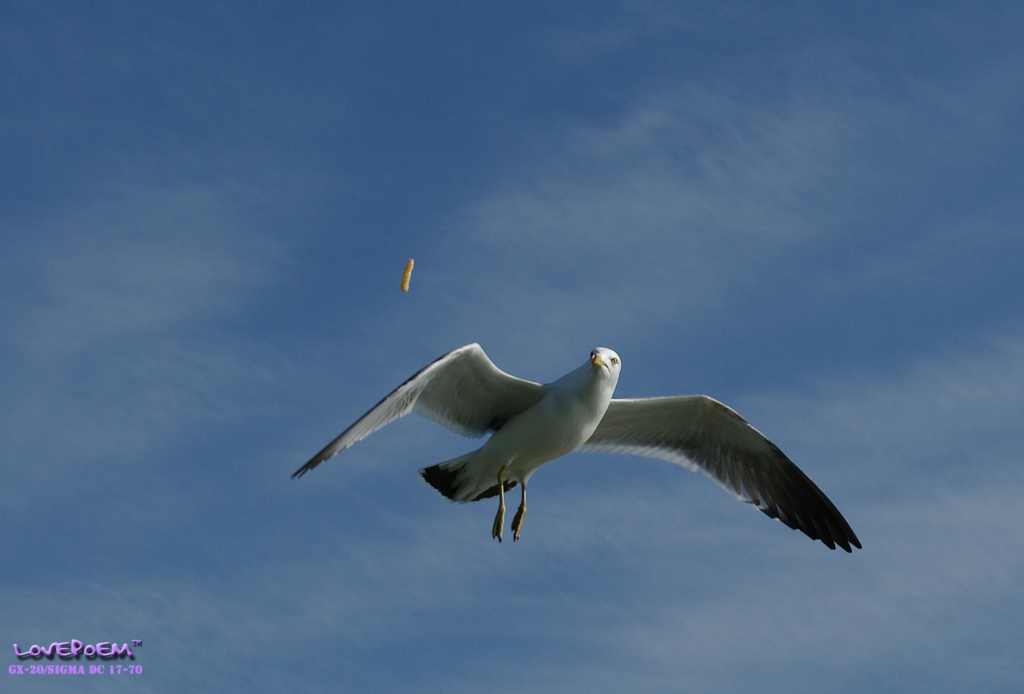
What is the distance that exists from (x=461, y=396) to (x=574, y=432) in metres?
1.40

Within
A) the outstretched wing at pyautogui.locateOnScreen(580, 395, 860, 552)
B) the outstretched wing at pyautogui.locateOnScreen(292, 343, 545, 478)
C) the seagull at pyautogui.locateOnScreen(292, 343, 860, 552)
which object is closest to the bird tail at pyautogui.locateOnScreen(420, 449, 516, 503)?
the seagull at pyautogui.locateOnScreen(292, 343, 860, 552)

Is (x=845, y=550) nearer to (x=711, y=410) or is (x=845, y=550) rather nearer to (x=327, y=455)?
(x=711, y=410)

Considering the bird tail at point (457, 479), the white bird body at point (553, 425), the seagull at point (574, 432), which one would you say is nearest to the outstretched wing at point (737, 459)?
the seagull at point (574, 432)

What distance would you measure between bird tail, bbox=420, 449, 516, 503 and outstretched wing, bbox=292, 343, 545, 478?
36 centimetres

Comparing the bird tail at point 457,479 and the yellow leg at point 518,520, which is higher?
the bird tail at point 457,479

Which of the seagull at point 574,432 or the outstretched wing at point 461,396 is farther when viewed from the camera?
the seagull at point 574,432

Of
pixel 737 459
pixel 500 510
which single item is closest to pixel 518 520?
pixel 500 510

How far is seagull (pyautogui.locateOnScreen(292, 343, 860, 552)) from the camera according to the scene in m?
12.1

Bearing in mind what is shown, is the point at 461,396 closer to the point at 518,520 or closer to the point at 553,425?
the point at 553,425

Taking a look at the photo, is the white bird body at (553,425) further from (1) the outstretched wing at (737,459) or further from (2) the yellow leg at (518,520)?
(1) the outstretched wing at (737,459)

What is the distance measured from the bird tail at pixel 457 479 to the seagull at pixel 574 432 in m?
0.01

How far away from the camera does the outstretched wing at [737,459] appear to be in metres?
14.1

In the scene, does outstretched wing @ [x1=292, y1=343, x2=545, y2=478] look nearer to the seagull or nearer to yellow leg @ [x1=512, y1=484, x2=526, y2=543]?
the seagull

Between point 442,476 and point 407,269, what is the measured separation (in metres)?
3.00
